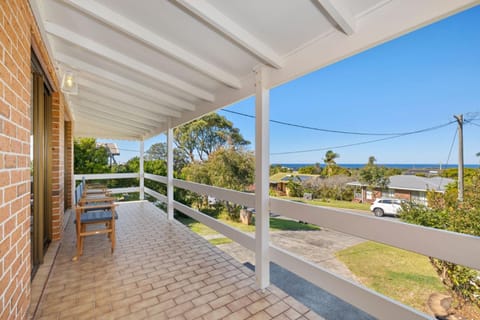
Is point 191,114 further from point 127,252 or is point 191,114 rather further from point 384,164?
point 384,164

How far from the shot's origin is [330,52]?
182cm

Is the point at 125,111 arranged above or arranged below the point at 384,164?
above

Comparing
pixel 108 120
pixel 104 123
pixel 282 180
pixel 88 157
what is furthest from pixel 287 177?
pixel 88 157

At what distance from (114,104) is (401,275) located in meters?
5.12

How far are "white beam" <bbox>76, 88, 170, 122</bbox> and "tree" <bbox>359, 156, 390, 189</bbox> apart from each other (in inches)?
160

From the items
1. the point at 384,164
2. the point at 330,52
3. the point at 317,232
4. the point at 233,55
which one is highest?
the point at 233,55

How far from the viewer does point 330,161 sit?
2.35 m

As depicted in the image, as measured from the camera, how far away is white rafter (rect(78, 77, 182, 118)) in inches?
136

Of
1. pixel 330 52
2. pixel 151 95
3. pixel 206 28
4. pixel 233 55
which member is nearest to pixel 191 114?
pixel 151 95

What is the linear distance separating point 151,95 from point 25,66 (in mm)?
1958

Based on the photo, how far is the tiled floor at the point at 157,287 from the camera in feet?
6.90

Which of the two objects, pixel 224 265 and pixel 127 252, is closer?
pixel 224 265

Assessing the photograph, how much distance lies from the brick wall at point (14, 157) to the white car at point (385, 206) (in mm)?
2466

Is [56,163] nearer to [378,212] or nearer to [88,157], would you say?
[378,212]
